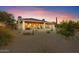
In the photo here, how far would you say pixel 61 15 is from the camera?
12.0ft

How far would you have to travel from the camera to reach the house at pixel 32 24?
3652mm

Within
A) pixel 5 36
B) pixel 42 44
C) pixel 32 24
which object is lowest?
pixel 42 44

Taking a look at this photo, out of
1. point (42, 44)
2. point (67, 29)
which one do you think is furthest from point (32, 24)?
point (67, 29)

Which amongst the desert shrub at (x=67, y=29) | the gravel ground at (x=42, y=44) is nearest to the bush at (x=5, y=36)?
the gravel ground at (x=42, y=44)

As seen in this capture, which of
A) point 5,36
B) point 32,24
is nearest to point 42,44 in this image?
point 32,24

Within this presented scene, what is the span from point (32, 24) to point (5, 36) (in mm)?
380

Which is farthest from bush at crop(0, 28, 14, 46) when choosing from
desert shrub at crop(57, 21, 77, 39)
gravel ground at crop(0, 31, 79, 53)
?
desert shrub at crop(57, 21, 77, 39)

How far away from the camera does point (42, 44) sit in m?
3.65

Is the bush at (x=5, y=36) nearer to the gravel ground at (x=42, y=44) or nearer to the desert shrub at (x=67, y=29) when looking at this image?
the gravel ground at (x=42, y=44)

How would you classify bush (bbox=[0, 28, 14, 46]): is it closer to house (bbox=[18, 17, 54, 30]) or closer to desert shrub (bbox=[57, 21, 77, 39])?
house (bbox=[18, 17, 54, 30])

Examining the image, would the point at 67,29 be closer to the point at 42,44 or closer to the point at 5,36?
the point at 42,44

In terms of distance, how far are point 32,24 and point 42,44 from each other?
0.29 meters

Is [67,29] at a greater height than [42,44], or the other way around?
[67,29]
